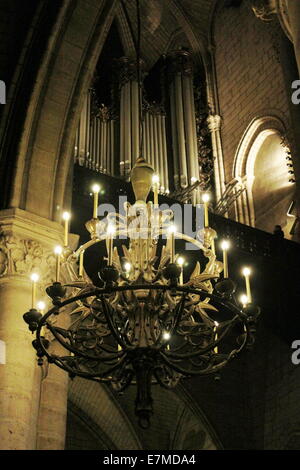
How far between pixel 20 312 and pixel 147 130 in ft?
28.4

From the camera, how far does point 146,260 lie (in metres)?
6.16

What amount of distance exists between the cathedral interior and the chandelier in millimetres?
518

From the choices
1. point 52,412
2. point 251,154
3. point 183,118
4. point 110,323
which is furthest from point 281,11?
point 183,118

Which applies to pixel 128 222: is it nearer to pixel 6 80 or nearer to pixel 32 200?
pixel 32 200

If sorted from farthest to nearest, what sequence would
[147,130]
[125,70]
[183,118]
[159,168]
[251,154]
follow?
[125,70]
[183,118]
[147,130]
[159,168]
[251,154]

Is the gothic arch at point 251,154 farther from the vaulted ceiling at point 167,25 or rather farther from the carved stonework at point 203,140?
the vaulted ceiling at point 167,25

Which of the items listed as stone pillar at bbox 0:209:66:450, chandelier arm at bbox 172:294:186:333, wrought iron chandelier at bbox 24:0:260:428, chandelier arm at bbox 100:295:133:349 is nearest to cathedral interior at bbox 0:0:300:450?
stone pillar at bbox 0:209:66:450

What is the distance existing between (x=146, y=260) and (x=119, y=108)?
1026cm

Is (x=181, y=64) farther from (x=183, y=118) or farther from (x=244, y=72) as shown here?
(x=244, y=72)

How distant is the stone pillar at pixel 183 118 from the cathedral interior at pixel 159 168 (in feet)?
0.09

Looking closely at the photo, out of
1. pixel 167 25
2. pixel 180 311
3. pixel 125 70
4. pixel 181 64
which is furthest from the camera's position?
pixel 167 25

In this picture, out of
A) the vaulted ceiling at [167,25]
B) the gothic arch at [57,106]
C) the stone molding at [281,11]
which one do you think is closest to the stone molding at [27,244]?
the gothic arch at [57,106]

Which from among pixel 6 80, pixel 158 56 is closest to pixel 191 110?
pixel 158 56

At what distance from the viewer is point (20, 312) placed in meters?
7.73
